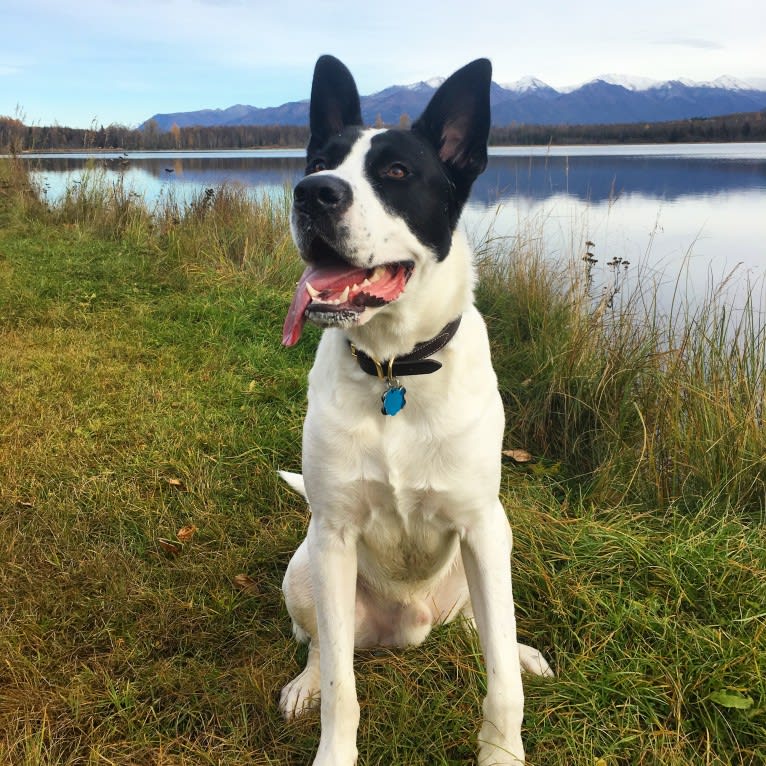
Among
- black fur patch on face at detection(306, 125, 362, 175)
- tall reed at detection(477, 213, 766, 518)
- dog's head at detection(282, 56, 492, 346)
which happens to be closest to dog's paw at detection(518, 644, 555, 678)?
tall reed at detection(477, 213, 766, 518)

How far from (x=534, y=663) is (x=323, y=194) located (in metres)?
1.59

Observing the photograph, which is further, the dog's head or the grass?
the grass

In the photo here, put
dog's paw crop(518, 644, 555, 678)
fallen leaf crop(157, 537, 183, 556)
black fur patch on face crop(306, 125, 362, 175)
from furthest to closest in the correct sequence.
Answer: fallen leaf crop(157, 537, 183, 556), dog's paw crop(518, 644, 555, 678), black fur patch on face crop(306, 125, 362, 175)

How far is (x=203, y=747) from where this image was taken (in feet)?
6.33

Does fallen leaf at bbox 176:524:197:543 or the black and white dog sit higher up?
the black and white dog

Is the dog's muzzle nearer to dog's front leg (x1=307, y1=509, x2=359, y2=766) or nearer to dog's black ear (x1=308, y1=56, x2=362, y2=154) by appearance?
dog's black ear (x1=308, y1=56, x2=362, y2=154)

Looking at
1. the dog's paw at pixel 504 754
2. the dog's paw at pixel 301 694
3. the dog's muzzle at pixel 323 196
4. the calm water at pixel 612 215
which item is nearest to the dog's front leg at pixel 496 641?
the dog's paw at pixel 504 754

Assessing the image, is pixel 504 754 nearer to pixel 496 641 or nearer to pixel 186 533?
pixel 496 641

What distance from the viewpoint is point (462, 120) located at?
1959 millimetres

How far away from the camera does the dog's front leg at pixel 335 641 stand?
182 cm

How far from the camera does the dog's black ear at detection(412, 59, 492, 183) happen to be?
1907mm

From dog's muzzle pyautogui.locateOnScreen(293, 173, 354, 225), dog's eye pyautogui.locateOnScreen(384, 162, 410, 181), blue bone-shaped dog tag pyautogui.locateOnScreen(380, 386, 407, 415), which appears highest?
dog's eye pyautogui.locateOnScreen(384, 162, 410, 181)

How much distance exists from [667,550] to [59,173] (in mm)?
11665

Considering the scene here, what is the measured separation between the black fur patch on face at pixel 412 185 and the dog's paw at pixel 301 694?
136cm
